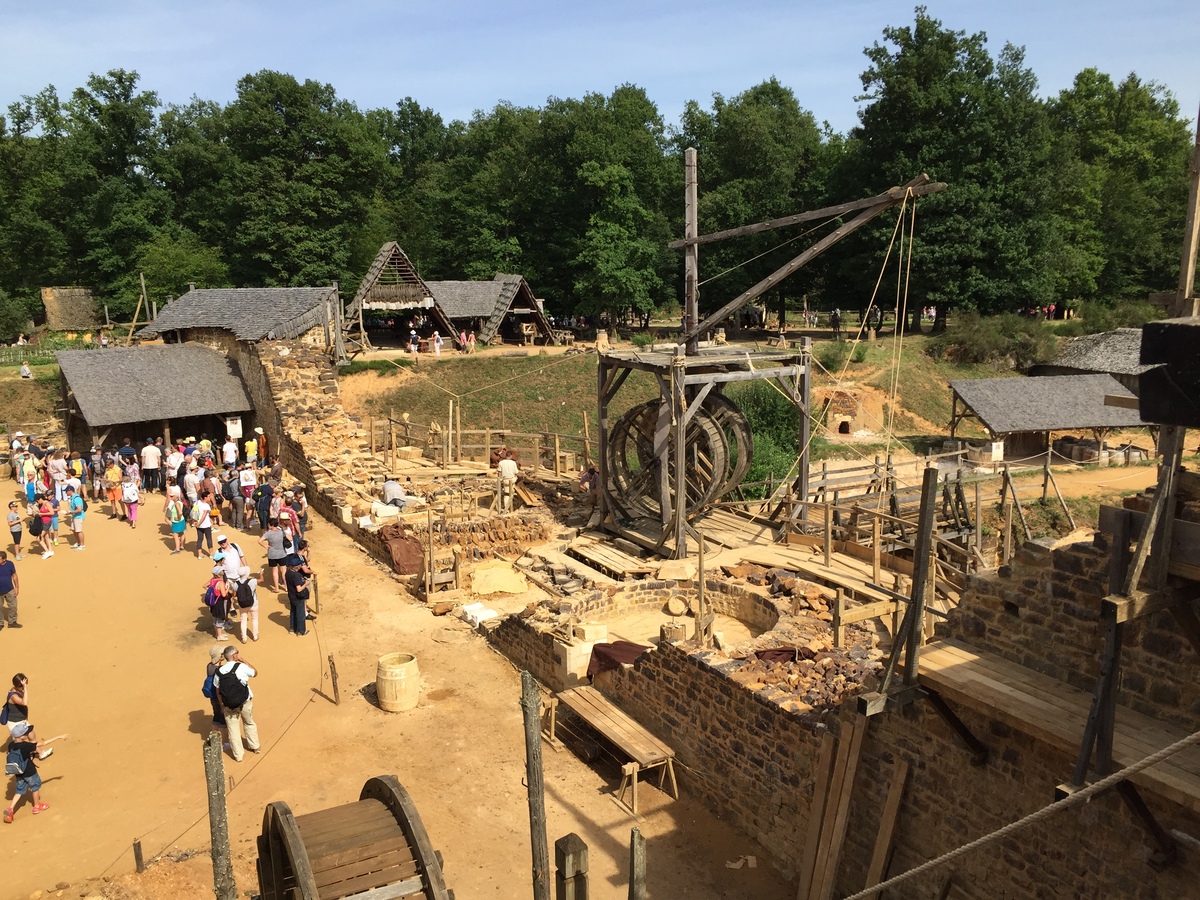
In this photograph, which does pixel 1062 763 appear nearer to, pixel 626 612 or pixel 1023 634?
pixel 1023 634

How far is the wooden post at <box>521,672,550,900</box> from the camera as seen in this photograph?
19.3ft

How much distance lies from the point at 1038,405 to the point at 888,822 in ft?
66.1

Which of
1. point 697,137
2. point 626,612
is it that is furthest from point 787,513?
point 697,137

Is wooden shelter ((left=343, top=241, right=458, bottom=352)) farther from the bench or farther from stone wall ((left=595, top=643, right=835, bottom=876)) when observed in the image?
stone wall ((left=595, top=643, right=835, bottom=876))

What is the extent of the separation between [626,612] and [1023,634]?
287 inches

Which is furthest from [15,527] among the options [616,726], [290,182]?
[290,182]

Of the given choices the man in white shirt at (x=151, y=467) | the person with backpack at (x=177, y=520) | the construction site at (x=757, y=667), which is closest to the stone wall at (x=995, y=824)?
the construction site at (x=757, y=667)

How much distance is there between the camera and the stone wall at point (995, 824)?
5570 mm

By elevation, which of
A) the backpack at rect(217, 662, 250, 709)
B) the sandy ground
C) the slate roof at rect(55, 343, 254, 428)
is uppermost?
the slate roof at rect(55, 343, 254, 428)

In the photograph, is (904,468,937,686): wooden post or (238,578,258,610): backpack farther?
(238,578,258,610): backpack

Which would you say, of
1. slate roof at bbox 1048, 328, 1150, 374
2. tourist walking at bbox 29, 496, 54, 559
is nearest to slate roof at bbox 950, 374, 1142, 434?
slate roof at bbox 1048, 328, 1150, 374

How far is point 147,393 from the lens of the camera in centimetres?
2144

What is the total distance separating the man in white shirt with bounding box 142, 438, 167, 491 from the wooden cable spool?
1496 centimetres

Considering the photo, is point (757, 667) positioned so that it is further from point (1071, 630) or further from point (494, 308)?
point (494, 308)
